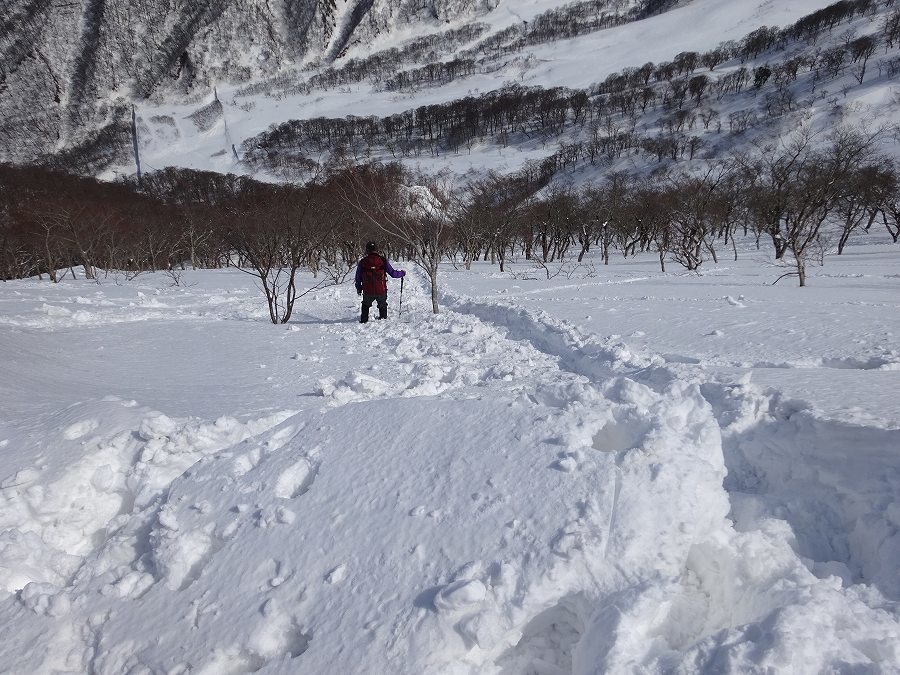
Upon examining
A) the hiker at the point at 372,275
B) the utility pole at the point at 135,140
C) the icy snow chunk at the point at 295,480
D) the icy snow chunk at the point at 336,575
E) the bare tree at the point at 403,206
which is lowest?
the icy snow chunk at the point at 336,575

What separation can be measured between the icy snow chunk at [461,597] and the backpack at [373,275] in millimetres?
6950

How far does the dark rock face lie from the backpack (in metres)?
93.6

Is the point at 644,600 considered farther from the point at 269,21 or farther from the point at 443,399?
the point at 269,21

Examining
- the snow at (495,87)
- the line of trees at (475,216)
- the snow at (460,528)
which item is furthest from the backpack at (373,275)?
the snow at (495,87)

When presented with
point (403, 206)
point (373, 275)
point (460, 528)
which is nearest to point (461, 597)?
point (460, 528)

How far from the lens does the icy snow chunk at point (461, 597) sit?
5.60 ft

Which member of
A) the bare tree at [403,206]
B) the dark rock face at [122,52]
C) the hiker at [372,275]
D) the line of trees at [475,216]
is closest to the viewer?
the hiker at [372,275]

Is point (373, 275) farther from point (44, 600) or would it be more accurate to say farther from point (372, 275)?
point (44, 600)

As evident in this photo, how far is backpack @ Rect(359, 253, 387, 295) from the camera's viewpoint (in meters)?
8.12

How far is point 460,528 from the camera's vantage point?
6.85 ft

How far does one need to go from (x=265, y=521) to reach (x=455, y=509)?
1009mm

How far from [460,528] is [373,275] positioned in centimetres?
671

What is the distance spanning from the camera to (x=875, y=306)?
7289 mm

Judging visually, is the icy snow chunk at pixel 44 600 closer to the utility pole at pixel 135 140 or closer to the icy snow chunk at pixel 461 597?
the icy snow chunk at pixel 461 597
